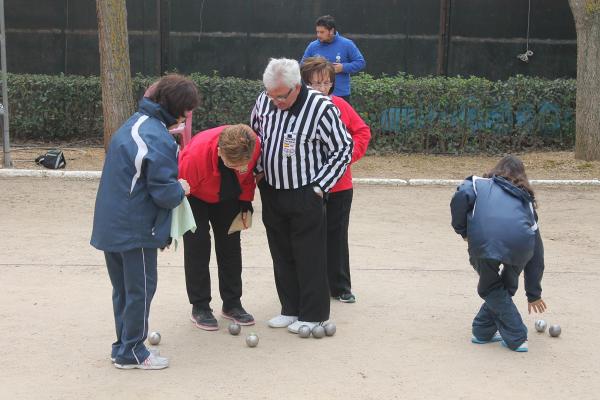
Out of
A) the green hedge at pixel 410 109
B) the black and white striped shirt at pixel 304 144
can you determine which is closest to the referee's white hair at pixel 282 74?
the black and white striped shirt at pixel 304 144

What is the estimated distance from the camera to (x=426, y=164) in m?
11.6

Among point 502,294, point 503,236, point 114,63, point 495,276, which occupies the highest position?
point 114,63

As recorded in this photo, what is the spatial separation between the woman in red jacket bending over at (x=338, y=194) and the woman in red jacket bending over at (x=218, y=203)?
69 centimetres

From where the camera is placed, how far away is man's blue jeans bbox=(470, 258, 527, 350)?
16.6 feet

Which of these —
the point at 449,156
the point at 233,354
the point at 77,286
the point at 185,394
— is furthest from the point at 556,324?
the point at 449,156

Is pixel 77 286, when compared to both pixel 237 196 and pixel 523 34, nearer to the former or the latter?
pixel 237 196

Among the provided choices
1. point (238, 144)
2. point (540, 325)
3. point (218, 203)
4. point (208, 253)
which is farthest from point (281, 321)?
point (540, 325)

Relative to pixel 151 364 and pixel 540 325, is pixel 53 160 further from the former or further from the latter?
pixel 540 325

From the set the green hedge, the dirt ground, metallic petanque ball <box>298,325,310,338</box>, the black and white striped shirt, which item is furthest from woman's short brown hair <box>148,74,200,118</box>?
the green hedge

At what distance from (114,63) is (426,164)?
160 inches

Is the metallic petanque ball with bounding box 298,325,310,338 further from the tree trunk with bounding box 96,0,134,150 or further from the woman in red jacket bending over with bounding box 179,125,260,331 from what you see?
the tree trunk with bounding box 96,0,134,150

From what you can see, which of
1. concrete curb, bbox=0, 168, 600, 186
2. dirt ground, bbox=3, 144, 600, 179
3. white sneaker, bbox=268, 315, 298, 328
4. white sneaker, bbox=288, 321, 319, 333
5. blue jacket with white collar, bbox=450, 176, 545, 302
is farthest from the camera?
dirt ground, bbox=3, 144, 600, 179

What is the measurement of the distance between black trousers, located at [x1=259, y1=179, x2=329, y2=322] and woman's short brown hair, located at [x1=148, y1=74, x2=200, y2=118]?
36.0 inches

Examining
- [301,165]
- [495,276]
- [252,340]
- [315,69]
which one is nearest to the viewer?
[495,276]
